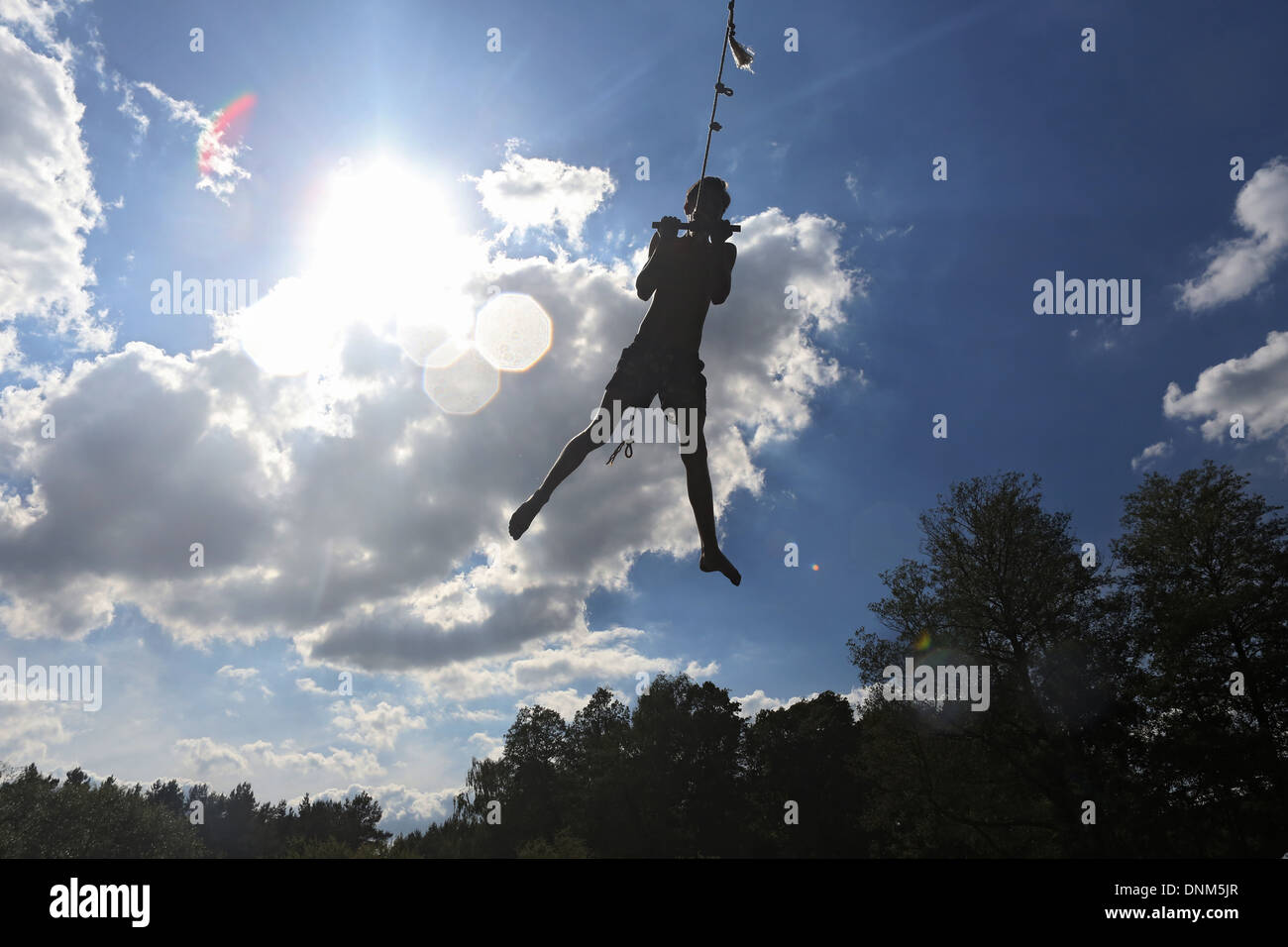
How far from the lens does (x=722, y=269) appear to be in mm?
5605

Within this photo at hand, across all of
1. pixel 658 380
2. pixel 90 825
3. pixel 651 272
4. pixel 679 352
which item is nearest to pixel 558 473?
pixel 658 380

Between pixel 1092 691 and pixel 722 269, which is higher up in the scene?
pixel 722 269

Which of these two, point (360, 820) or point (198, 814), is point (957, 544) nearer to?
point (198, 814)

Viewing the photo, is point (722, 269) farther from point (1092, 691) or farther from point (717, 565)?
point (1092, 691)

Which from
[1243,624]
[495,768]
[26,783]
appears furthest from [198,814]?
[1243,624]

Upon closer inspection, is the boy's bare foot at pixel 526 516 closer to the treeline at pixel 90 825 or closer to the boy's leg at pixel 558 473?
the boy's leg at pixel 558 473

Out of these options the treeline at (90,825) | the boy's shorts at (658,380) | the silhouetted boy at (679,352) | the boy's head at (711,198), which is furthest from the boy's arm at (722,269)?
the treeline at (90,825)

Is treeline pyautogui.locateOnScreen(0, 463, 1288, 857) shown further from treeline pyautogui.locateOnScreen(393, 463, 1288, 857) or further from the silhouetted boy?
the silhouetted boy

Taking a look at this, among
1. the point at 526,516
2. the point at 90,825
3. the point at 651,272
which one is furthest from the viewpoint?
the point at 90,825

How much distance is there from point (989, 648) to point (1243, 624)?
9.23 metres

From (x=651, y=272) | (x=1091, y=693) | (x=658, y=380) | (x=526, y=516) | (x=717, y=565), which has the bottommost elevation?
(x=1091, y=693)

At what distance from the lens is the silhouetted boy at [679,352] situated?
5.23 m

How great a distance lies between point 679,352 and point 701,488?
1.05m
